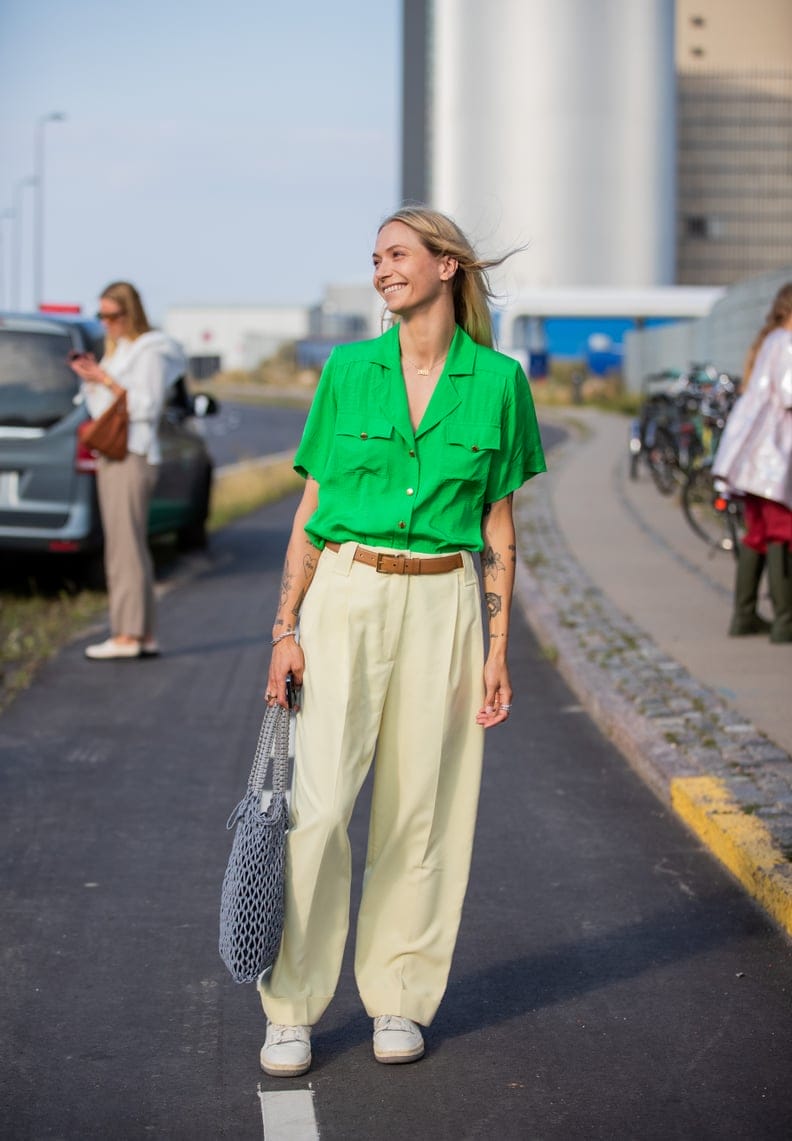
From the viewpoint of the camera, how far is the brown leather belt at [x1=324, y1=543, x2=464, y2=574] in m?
4.05

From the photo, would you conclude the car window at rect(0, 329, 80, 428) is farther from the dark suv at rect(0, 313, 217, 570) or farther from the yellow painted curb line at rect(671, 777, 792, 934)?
the yellow painted curb line at rect(671, 777, 792, 934)

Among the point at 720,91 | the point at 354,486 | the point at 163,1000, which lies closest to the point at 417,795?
the point at 354,486

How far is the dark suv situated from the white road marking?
774 cm

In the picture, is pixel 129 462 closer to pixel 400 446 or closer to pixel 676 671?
pixel 676 671

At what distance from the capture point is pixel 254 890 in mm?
4004

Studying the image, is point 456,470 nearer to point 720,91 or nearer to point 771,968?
point 771,968

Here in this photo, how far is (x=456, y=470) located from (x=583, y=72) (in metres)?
89.0

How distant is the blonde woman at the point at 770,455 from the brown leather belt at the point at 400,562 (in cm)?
559

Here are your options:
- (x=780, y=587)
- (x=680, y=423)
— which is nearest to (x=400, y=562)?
(x=780, y=587)

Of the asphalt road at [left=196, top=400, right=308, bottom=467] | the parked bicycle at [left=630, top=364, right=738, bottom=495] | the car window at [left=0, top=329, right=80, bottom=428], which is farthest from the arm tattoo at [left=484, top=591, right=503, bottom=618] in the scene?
the asphalt road at [left=196, top=400, right=308, bottom=467]

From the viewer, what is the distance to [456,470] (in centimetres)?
407

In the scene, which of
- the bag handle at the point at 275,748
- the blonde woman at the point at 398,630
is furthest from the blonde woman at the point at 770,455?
the bag handle at the point at 275,748

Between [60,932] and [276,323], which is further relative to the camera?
[276,323]

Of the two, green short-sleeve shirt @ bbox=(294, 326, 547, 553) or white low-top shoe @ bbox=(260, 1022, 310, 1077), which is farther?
white low-top shoe @ bbox=(260, 1022, 310, 1077)
